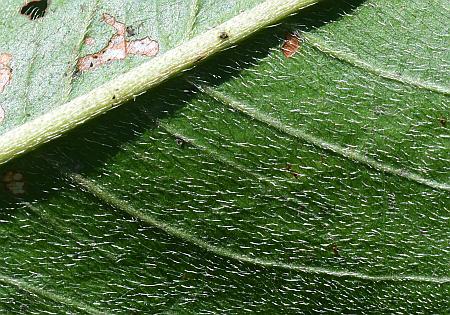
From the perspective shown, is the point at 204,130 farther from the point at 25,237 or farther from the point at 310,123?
the point at 25,237

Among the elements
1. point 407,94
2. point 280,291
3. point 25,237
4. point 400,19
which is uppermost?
point 400,19

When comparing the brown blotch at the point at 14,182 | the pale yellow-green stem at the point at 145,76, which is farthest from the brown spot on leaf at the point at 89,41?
the brown blotch at the point at 14,182

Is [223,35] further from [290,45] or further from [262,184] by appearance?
[262,184]

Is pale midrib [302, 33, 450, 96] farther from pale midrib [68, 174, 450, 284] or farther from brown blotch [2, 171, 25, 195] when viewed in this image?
brown blotch [2, 171, 25, 195]

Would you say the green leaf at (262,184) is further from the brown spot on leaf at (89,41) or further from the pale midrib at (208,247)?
the brown spot on leaf at (89,41)

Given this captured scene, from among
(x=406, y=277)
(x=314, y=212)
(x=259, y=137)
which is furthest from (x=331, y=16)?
(x=406, y=277)

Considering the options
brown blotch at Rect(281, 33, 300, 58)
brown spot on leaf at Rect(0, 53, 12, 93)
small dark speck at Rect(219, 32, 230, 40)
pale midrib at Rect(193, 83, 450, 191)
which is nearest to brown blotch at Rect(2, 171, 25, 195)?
brown spot on leaf at Rect(0, 53, 12, 93)
